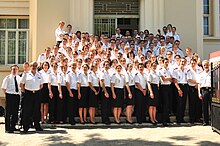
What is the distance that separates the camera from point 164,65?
10.6 metres

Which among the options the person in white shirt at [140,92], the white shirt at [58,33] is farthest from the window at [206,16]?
the person in white shirt at [140,92]

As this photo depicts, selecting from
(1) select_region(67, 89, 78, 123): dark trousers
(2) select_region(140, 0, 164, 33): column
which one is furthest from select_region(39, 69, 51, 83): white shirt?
(2) select_region(140, 0, 164, 33): column

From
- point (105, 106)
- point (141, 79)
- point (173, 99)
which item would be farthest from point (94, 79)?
point (173, 99)

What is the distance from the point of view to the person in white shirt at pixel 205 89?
404 inches

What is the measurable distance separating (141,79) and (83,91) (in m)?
1.71

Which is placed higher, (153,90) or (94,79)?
(94,79)

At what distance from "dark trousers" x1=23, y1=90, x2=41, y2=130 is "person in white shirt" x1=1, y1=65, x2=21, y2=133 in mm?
325

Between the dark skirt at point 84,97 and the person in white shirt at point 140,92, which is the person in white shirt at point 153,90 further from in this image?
the dark skirt at point 84,97

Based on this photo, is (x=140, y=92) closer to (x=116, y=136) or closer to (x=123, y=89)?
(x=123, y=89)

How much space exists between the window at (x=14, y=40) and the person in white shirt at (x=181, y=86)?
312 inches

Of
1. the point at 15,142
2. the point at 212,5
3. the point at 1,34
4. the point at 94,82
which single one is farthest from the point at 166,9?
the point at 15,142

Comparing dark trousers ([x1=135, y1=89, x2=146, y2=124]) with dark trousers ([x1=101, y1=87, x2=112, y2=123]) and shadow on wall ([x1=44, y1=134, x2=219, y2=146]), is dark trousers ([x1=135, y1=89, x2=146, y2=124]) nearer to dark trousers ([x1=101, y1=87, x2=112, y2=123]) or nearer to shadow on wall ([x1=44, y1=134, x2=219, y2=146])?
dark trousers ([x1=101, y1=87, x2=112, y2=123])

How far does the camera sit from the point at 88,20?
1478 centimetres

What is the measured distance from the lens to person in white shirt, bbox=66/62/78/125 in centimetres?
1027
